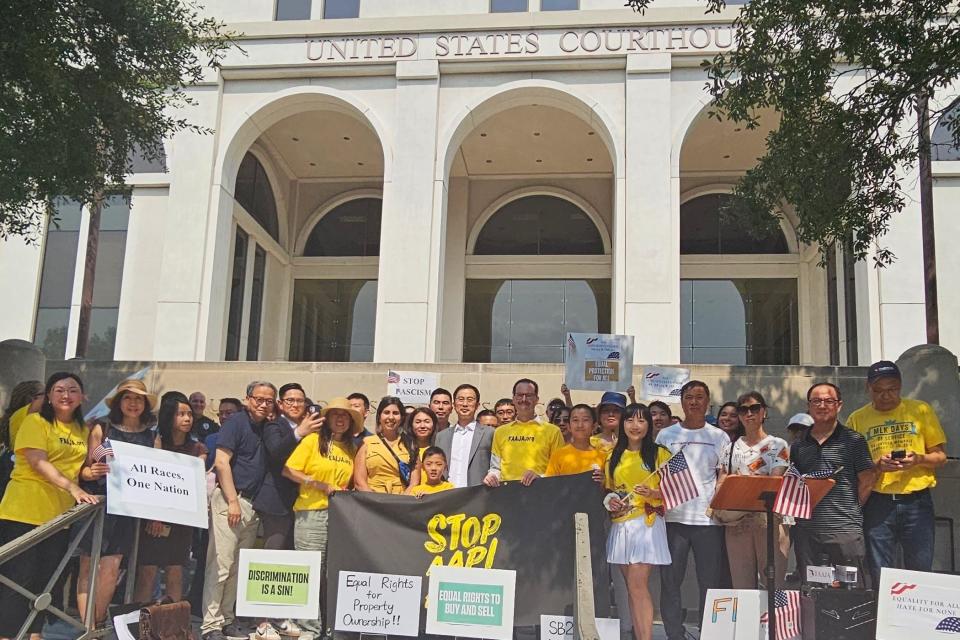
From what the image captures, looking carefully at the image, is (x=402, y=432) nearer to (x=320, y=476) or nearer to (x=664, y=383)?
(x=320, y=476)

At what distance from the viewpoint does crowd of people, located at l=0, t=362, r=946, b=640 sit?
650cm

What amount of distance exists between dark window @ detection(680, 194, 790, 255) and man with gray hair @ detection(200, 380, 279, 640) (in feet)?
64.7

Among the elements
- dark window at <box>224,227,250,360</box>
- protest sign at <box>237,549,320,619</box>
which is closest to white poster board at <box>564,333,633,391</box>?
protest sign at <box>237,549,320,619</box>

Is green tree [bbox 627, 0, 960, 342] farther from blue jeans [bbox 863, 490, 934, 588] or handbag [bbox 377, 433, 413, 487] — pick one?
handbag [bbox 377, 433, 413, 487]

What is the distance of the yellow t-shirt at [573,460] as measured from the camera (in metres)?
7.07

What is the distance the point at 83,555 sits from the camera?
647 cm

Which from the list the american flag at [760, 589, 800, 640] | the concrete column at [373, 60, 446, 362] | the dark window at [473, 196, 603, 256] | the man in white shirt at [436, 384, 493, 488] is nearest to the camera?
the american flag at [760, 589, 800, 640]

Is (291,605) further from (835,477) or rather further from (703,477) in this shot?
(835,477)

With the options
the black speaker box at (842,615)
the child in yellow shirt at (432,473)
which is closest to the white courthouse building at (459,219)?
the child in yellow shirt at (432,473)

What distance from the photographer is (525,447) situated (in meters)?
7.41

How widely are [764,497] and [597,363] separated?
18.3 feet

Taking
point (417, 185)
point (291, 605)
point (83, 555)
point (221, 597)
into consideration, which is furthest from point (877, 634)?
point (417, 185)

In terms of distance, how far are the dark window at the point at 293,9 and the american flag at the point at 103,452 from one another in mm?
16728

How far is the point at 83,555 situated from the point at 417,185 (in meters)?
13.3
